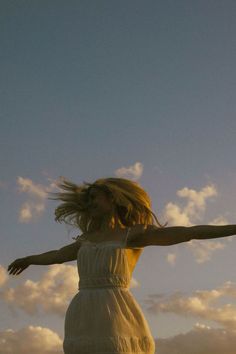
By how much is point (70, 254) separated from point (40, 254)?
60cm

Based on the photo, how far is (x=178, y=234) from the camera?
7.19m

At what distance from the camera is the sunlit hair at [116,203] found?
7.68 metres

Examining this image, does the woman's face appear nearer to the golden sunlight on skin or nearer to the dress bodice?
the golden sunlight on skin

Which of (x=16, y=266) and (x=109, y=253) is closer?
(x=109, y=253)

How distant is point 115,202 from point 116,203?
2 centimetres

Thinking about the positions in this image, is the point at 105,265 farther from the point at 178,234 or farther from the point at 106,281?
the point at 178,234

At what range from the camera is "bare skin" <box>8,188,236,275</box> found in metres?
7.01

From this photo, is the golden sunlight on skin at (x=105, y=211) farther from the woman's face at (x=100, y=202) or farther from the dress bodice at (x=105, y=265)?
the dress bodice at (x=105, y=265)

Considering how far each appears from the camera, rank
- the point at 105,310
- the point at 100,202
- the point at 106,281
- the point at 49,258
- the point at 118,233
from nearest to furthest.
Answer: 1. the point at 105,310
2. the point at 106,281
3. the point at 118,233
4. the point at 100,202
5. the point at 49,258

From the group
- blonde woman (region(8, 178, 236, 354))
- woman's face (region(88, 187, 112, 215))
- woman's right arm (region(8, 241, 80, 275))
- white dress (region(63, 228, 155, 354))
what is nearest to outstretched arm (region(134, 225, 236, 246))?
blonde woman (region(8, 178, 236, 354))

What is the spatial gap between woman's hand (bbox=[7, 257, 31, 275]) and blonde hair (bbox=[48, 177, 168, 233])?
0.88m

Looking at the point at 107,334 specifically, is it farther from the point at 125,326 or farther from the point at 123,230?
the point at 123,230

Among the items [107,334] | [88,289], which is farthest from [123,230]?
[107,334]

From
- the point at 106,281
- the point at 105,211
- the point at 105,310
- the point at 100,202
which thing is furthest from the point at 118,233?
the point at 105,310
